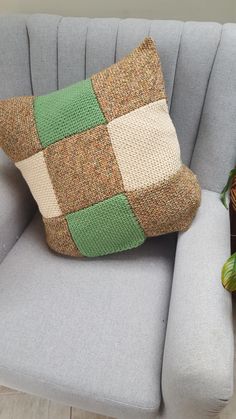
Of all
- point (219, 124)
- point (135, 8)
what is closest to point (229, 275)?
point (219, 124)

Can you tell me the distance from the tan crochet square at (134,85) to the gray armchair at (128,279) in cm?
11

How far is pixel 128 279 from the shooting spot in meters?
0.85

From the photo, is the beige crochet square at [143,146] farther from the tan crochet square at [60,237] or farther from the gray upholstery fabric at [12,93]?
the gray upholstery fabric at [12,93]

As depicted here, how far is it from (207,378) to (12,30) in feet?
3.12

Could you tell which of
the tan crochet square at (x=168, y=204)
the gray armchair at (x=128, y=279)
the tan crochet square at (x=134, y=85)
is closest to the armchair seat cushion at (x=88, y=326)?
the gray armchair at (x=128, y=279)

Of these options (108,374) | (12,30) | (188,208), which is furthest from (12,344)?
(12,30)

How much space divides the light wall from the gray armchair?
186mm

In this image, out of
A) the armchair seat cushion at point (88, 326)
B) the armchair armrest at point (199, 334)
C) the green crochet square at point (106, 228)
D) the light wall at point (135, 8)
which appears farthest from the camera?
the light wall at point (135, 8)

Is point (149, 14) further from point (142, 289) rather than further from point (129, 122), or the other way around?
point (142, 289)

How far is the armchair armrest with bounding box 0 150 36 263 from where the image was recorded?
906 mm

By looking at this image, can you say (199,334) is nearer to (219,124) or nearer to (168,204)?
(168,204)

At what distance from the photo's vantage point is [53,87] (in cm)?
96

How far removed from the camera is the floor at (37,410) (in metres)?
0.99

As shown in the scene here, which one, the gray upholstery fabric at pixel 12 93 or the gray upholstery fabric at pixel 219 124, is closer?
the gray upholstery fabric at pixel 219 124
